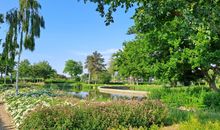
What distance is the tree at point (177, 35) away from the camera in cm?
470

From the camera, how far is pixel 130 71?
30.5 meters

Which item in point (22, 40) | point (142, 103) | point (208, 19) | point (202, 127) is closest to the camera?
point (208, 19)

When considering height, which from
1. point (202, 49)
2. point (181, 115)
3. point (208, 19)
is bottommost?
point (181, 115)

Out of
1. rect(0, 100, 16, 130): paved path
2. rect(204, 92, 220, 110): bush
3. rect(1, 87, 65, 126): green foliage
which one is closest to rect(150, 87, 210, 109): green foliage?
rect(204, 92, 220, 110): bush

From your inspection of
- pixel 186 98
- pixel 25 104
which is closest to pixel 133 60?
pixel 186 98

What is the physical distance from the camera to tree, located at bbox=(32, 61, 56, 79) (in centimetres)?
7944

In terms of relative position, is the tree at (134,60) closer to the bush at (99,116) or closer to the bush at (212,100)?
the bush at (212,100)

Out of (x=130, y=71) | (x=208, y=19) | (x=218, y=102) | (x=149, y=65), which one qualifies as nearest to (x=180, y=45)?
(x=149, y=65)

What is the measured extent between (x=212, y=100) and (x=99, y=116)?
1165 centimetres

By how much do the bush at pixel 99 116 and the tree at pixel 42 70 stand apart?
234ft

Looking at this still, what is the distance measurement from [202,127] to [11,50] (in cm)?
2453

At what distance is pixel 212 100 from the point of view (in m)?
18.9

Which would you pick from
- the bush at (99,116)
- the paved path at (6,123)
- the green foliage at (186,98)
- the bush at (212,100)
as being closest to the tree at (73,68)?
the green foliage at (186,98)

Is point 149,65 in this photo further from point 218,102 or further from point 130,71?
point 130,71
